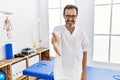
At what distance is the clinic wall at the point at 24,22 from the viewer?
109 inches

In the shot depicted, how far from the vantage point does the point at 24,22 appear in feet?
10.5

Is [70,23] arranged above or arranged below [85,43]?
above

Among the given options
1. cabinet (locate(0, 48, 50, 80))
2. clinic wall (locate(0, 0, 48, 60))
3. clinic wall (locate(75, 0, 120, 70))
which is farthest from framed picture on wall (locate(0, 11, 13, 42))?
clinic wall (locate(75, 0, 120, 70))

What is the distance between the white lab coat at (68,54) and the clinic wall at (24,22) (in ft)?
6.50

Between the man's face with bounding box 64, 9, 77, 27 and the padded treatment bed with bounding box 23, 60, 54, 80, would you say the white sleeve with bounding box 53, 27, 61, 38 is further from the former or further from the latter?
the padded treatment bed with bounding box 23, 60, 54, 80

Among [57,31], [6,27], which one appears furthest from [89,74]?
[6,27]

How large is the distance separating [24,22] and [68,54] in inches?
98.6

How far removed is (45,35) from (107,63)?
6.29 feet

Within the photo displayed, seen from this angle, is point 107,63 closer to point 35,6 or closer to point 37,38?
point 37,38

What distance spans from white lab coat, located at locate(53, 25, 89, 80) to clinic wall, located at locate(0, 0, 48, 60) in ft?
6.50

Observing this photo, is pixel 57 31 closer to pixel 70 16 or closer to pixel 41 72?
pixel 70 16

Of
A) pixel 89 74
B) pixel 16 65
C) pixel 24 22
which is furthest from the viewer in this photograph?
pixel 24 22

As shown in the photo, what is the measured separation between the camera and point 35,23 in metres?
3.63

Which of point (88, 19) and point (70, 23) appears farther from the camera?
point (88, 19)
